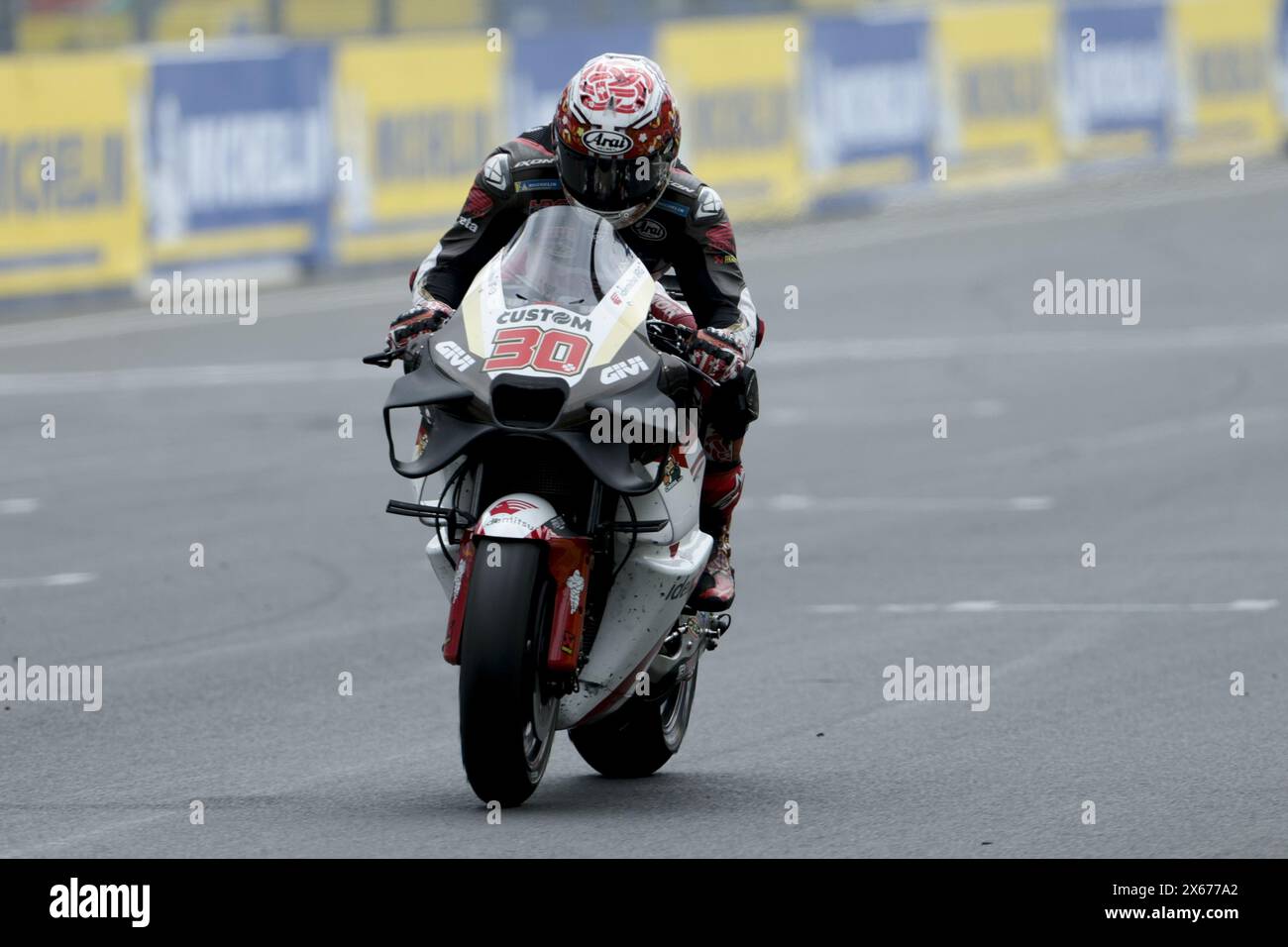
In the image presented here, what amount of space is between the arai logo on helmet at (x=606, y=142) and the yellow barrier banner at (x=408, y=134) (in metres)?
16.5

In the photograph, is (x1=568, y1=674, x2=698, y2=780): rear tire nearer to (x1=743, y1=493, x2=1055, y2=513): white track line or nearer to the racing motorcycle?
the racing motorcycle

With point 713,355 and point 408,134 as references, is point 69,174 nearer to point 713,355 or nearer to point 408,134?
point 408,134

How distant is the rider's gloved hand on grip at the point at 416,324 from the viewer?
6.56m

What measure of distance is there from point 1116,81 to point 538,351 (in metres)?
23.6

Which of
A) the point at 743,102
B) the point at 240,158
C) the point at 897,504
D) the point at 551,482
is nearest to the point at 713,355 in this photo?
the point at 551,482

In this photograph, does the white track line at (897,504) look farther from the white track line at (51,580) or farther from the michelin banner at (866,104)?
the michelin banner at (866,104)

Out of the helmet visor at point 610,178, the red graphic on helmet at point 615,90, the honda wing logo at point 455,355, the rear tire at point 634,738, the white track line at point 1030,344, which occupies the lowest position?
the white track line at point 1030,344

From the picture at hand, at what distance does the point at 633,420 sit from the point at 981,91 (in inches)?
865

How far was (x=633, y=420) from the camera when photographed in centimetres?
628

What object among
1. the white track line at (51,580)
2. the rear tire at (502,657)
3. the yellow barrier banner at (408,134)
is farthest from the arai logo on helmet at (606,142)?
the yellow barrier banner at (408,134)

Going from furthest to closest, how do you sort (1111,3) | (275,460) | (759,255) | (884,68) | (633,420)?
(1111,3) → (884,68) → (759,255) → (275,460) → (633,420)

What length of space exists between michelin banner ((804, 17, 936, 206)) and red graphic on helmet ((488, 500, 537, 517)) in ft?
66.5
